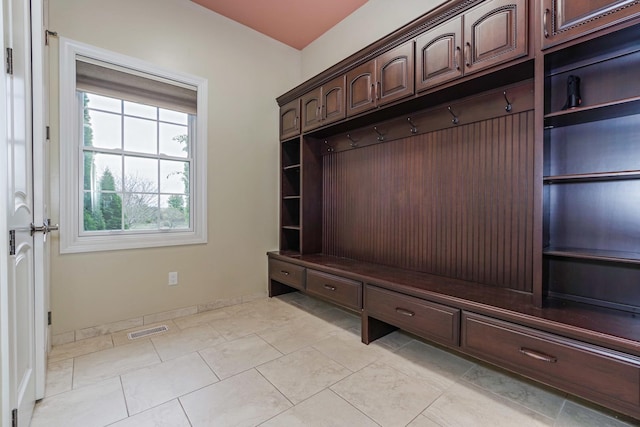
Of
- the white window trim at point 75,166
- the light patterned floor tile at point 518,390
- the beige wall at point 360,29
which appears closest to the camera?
the light patterned floor tile at point 518,390

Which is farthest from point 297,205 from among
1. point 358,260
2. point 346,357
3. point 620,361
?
point 620,361

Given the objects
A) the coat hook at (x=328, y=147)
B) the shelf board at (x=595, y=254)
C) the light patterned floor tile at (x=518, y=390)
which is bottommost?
the light patterned floor tile at (x=518, y=390)

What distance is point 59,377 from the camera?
187 centimetres

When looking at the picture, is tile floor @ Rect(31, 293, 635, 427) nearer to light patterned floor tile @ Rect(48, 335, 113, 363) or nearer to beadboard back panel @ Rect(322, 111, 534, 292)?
light patterned floor tile @ Rect(48, 335, 113, 363)

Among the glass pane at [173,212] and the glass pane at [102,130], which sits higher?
the glass pane at [102,130]

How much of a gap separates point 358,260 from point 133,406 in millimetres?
2086

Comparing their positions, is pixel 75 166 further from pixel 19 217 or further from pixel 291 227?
pixel 291 227

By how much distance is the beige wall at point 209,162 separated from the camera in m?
2.41

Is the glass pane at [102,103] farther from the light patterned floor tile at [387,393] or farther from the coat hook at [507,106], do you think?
the coat hook at [507,106]

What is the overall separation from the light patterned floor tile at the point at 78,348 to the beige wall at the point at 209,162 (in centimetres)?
13

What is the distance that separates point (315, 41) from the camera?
365cm

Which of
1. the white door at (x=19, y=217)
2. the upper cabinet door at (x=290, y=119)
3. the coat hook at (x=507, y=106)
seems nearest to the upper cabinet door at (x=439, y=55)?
the coat hook at (x=507, y=106)

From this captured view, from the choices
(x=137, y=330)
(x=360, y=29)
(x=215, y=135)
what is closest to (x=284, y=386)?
(x=137, y=330)

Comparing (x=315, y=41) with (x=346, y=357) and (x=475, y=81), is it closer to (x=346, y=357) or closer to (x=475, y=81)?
(x=475, y=81)
